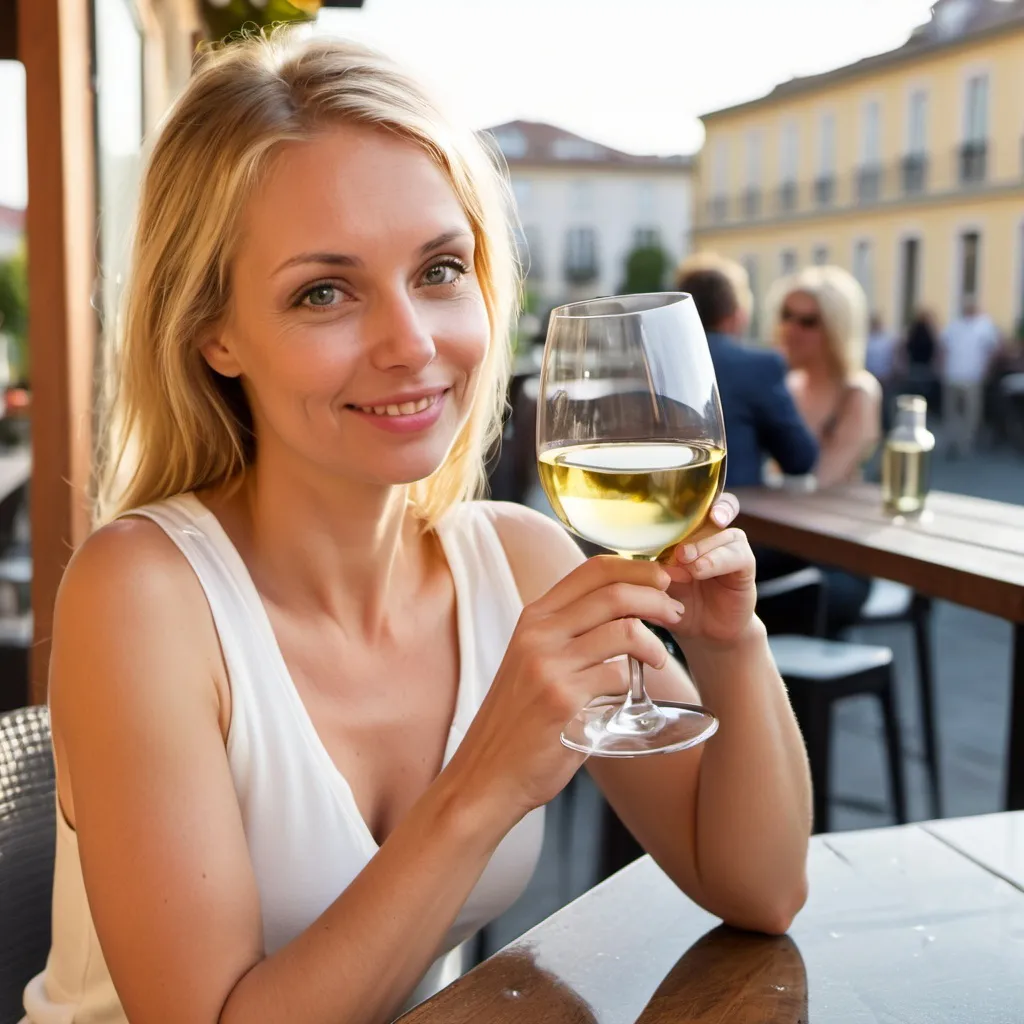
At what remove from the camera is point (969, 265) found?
94.4 feet

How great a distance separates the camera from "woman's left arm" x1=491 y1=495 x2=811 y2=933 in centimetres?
109

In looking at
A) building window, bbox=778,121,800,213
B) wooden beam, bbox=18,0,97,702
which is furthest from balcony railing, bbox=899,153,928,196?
wooden beam, bbox=18,0,97,702

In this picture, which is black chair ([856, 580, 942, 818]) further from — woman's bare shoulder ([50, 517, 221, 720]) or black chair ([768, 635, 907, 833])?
woman's bare shoulder ([50, 517, 221, 720])

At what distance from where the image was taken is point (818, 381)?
5.14 meters

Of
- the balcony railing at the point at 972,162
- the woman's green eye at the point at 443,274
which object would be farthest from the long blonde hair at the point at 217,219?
the balcony railing at the point at 972,162

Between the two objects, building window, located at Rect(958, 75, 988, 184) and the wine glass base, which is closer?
the wine glass base

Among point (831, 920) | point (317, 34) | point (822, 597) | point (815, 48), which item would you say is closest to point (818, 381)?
point (822, 597)

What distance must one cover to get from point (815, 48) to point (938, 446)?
15488mm

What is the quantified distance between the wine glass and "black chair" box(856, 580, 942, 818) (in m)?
3.06

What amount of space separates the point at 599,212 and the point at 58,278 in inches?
2225

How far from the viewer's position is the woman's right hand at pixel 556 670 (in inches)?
38.5

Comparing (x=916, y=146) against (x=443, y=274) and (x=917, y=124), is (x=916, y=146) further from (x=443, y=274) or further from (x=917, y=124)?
(x=443, y=274)

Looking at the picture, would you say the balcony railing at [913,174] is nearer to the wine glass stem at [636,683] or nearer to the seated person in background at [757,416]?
the seated person in background at [757,416]

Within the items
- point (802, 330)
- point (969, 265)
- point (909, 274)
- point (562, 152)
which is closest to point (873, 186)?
point (909, 274)
